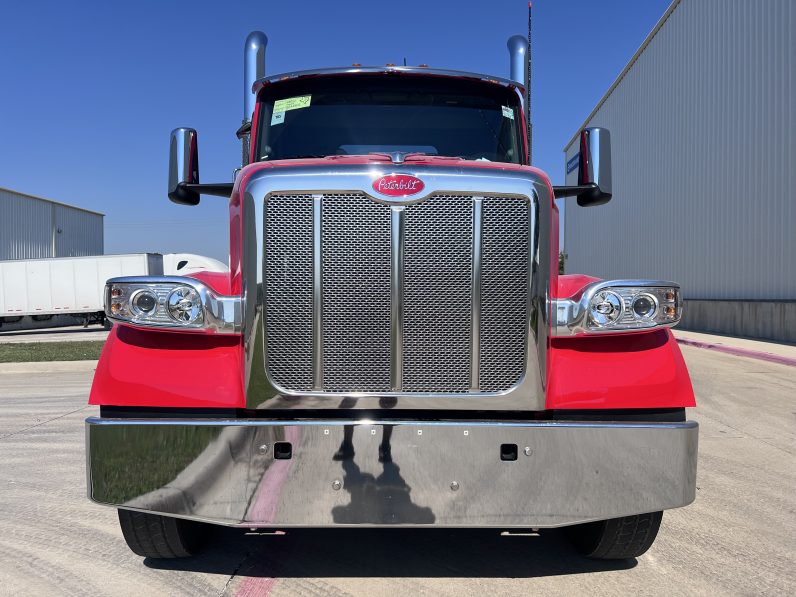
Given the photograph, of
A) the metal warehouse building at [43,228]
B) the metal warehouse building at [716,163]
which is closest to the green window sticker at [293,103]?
the metal warehouse building at [716,163]

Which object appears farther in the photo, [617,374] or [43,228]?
[43,228]

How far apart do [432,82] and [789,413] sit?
609cm

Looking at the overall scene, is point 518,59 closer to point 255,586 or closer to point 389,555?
point 389,555

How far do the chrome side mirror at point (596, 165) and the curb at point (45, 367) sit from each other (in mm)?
10823

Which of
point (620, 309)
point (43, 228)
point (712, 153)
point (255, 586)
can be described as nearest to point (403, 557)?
point (255, 586)

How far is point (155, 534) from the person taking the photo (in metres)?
3.26

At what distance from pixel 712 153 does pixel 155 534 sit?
910 inches

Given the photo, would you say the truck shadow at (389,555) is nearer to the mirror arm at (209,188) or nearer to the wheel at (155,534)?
the wheel at (155,534)

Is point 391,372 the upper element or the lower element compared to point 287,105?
lower

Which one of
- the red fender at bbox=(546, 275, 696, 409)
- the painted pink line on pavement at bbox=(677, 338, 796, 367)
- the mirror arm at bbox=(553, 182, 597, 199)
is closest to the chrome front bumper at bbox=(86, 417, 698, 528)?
the red fender at bbox=(546, 275, 696, 409)

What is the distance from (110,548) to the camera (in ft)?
12.2

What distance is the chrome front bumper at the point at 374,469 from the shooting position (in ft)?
9.16

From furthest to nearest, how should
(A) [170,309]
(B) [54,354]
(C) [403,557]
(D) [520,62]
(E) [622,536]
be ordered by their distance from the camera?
(B) [54,354] → (D) [520,62] → (C) [403,557] → (E) [622,536] → (A) [170,309]

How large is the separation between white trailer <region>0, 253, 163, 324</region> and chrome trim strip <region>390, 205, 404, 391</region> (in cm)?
2783
